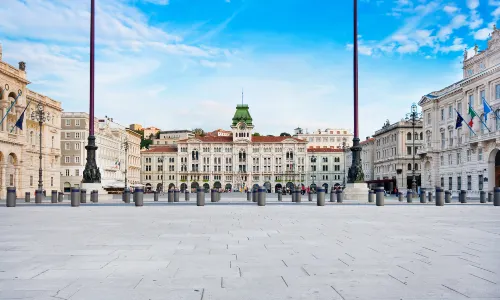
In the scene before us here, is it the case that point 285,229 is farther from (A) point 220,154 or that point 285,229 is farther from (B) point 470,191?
(A) point 220,154

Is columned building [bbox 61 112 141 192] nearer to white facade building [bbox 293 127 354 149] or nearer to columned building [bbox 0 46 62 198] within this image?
columned building [bbox 0 46 62 198]

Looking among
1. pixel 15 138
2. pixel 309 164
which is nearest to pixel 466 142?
pixel 15 138

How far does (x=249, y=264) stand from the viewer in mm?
7914

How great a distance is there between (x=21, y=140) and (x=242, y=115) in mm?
105623

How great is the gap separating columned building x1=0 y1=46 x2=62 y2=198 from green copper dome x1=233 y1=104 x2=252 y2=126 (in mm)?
90055

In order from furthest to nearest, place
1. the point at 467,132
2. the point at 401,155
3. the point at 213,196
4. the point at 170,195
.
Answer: the point at 401,155 → the point at 467,132 → the point at 213,196 → the point at 170,195

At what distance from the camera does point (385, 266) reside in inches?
304

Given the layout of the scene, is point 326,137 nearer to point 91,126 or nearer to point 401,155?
point 401,155

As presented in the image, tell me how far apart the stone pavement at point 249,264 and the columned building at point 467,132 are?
4656cm

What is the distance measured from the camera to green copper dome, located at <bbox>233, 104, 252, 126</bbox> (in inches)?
6191

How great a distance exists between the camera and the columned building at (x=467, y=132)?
5712 centimetres

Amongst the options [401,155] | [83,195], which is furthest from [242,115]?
[83,195]

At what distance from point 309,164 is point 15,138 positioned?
333 feet

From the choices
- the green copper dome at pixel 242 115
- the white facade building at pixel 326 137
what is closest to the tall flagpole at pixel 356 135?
the green copper dome at pixel 242 115
